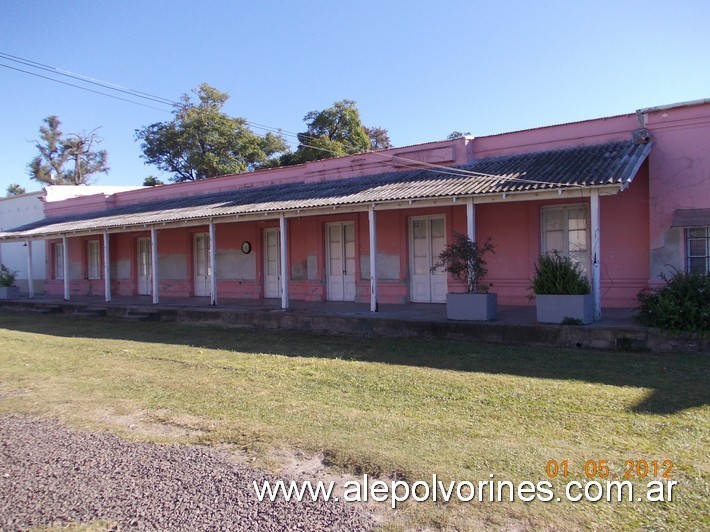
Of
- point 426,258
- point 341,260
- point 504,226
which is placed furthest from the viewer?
point 341,260

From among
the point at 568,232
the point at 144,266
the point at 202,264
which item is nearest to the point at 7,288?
the point at 144,266

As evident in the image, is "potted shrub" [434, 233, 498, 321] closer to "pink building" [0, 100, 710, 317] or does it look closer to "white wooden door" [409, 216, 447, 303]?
"pink building" [0, 100, 710, 317]

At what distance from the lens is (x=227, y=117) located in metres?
33.9

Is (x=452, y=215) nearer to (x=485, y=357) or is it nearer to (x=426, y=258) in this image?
(x=426, y=258)

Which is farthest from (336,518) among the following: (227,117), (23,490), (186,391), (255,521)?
(227,117)

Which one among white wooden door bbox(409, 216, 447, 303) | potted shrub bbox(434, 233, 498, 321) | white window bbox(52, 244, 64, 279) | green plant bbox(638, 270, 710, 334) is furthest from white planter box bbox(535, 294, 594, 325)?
white window bbox(52, 244, 64, 279)

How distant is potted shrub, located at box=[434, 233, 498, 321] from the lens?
9.93 meters

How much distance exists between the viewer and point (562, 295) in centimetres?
916

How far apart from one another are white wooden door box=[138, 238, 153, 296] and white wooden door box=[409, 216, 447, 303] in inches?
445

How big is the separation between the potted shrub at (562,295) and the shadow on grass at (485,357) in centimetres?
71

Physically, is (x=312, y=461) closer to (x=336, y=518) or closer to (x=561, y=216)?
(x=336, y=518)

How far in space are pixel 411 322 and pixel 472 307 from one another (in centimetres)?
117

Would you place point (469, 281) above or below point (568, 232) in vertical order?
below

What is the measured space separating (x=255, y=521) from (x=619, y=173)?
825 centimetres
